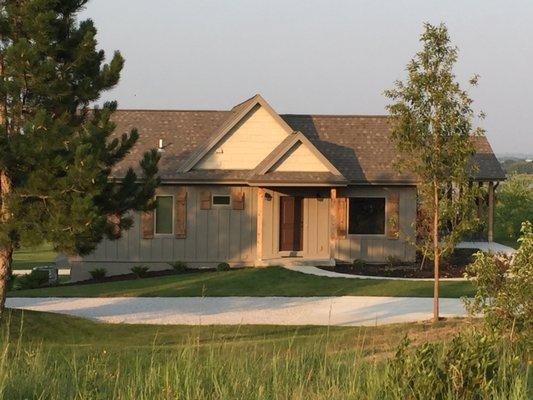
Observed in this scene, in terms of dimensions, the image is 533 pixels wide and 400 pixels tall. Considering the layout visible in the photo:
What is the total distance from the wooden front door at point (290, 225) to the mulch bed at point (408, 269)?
1.67 m

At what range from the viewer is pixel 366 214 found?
26453 millimetres

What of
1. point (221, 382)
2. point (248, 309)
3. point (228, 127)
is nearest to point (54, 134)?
point (248, 309)

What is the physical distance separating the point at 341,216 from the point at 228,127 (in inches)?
178

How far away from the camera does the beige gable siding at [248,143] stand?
25672mm

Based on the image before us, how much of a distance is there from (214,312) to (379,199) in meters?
10.1

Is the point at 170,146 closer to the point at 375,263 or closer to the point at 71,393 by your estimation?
the point at 375,263

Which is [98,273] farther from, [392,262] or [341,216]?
[392,262]

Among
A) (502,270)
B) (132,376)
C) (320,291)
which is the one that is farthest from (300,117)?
(132,376)

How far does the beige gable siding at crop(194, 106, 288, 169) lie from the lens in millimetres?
25672

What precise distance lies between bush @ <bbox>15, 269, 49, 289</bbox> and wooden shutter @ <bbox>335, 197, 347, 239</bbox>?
351 inches

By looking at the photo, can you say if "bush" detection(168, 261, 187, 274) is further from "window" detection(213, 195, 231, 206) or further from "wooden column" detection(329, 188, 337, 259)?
"wooden column" detection(329, 188, 337, 259)

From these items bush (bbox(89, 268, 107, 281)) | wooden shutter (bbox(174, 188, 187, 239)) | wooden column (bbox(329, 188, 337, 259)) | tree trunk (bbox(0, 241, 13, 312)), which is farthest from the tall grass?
wooden shutter (bbox(174, 188, 187, 239))

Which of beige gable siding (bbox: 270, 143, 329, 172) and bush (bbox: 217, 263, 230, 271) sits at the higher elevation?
beige gable siding (bbox: 270, 143, 329, 172)

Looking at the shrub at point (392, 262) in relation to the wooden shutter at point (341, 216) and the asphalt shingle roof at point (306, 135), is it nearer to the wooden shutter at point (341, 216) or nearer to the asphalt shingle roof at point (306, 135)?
the wooden shutter at point (341, 216)
